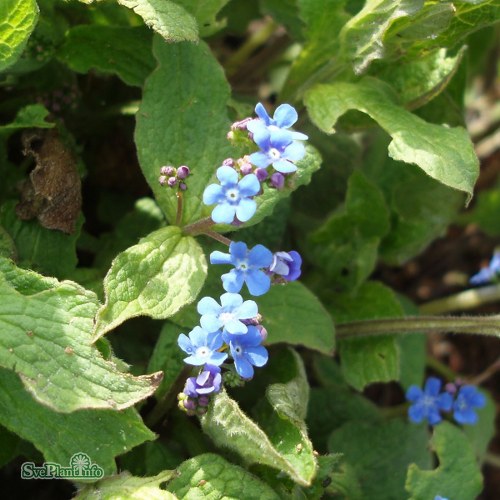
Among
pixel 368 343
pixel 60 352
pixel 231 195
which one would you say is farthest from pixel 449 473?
pixel 60 352

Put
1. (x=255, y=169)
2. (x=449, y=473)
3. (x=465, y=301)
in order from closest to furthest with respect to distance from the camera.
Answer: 1. (x=255, y=169)
2. (x=449, y=473)
3. (x=465, y=301)

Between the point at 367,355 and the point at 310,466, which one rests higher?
the point at 310,466

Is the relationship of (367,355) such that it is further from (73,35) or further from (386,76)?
(73,35)

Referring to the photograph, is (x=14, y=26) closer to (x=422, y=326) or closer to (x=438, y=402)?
(x=422, y=326)

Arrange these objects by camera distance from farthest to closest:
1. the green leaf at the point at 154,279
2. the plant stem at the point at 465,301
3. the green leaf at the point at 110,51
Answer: the plant stem at the point at 465,301 → the green leaf at the point at 110,51 → the green leaf at the point at 154,279

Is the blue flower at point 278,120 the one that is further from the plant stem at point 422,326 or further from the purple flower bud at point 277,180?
the plant stem at point 422,326

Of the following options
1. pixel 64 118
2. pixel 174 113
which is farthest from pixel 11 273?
pixel 64 118

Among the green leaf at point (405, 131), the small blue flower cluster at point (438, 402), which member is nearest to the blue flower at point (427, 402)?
the small blue flower cluster at point (438, 402)
